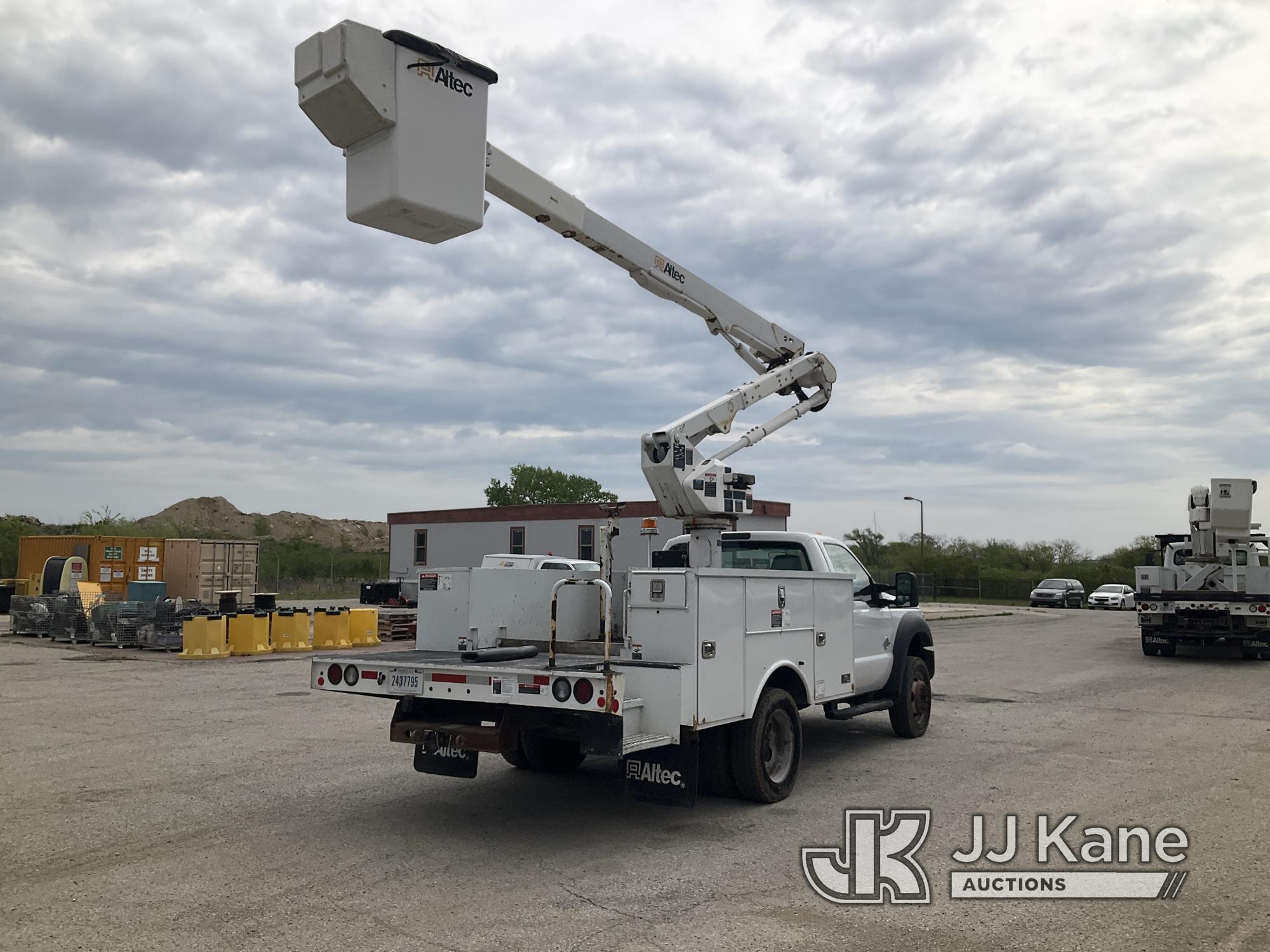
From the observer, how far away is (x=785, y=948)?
4500 mm

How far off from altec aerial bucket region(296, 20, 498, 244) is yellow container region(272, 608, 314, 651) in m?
15.5

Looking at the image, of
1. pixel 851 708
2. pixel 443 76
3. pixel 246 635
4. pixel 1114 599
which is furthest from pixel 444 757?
pixel 1114 599

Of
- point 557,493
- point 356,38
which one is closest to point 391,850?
point 356,38

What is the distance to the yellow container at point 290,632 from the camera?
20.3 meters

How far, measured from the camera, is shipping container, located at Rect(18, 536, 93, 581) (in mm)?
28484

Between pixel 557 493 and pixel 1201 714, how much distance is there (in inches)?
2813

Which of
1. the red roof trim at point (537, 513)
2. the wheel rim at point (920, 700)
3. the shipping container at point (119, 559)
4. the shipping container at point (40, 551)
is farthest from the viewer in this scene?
the red roof trim at point (537, 513)

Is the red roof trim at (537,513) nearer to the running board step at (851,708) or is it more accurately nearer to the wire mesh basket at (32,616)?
the wire mesh basket at (32,616)

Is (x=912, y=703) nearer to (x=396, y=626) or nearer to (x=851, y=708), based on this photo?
(x=851, y=708)

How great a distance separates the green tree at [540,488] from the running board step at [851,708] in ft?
236

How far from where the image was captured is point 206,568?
27.0m

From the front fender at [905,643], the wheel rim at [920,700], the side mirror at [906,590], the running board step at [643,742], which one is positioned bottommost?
the wheel rim at [920,700]

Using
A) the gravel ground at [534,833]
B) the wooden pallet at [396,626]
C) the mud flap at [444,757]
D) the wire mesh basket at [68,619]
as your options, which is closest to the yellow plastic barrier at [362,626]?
the wooden pallet at [396,626]

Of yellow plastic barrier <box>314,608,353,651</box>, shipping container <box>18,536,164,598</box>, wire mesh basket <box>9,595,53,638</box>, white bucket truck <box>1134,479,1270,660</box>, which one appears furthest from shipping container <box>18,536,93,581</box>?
white bucket truck <box>1134,479,1270,660</box>
